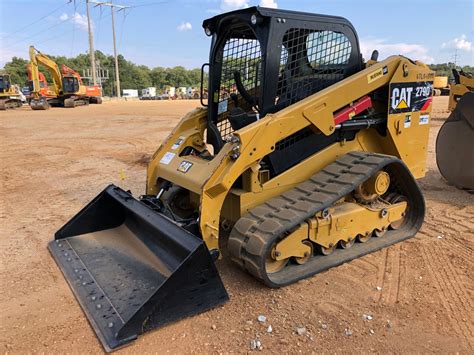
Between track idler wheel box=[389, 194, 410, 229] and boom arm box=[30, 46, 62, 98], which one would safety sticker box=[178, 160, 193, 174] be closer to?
track idler wheel box=[389, 194, 410, 229]

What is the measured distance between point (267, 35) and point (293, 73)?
1.61 feet

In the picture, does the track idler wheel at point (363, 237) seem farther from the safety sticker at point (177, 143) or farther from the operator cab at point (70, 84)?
the operator cab at point (70, 84)

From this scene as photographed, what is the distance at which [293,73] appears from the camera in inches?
157

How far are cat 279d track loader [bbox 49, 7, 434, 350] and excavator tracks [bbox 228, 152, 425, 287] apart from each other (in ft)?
0.04

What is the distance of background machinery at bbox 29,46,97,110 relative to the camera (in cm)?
2512

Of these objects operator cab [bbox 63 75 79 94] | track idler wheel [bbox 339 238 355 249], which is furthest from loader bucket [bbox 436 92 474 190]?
operator cab [bbox 63 75 79 94]

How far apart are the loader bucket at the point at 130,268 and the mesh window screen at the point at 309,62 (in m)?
1.71

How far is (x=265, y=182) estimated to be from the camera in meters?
3.84

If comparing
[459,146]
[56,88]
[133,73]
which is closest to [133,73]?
[133,73]

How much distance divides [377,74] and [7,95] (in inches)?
1113

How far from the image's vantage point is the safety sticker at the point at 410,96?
14.5 ft

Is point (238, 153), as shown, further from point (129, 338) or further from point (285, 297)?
point (129, 338)

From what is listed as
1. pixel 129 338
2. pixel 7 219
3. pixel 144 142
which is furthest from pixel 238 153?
pixel 144 142

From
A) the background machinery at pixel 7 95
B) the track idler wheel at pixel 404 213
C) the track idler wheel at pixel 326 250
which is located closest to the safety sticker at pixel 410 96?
the track idler wheel at pixel 404 213
